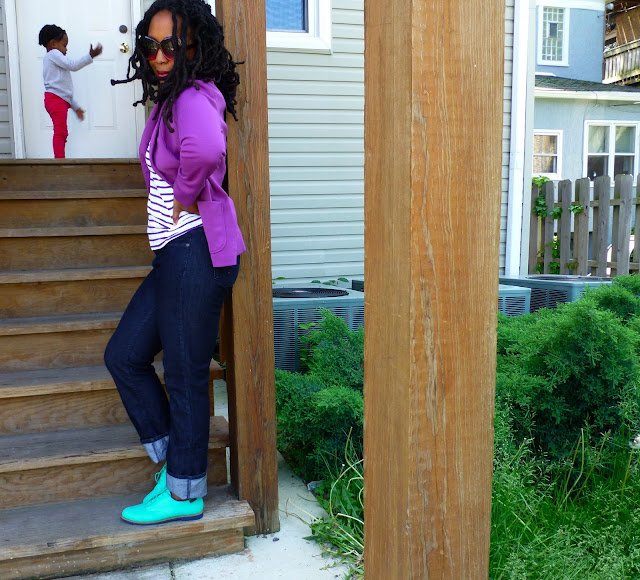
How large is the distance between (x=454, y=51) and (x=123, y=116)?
4.96 metres

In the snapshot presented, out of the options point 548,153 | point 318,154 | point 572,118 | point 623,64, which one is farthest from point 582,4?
point 318,154

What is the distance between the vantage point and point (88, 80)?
541 cm

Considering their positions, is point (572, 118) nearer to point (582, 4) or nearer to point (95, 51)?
point (582, 4)

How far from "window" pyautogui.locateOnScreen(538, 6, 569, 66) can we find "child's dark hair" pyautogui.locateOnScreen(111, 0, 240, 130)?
1584 centimetres

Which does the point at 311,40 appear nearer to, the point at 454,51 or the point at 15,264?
the point at 15,264

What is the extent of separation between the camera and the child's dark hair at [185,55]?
1.93 metres

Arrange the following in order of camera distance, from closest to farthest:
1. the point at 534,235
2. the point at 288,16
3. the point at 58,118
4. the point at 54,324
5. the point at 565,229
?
the point at 54,324 → the point at 58,118 → the point at 288,16 → the point at 565,229 → the point at 534,235

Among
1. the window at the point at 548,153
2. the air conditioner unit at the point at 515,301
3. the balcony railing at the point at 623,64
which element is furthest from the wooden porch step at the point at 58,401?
the balcony railing at the point at 623,64

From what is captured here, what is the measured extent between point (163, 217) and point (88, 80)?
3947mm

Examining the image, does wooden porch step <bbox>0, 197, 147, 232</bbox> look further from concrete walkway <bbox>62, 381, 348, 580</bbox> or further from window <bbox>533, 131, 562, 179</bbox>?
window <bbox>533, 131, 562, 179</bbox>

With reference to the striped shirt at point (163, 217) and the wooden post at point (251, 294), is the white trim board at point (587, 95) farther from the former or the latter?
the striped shirt at point (163, 217)

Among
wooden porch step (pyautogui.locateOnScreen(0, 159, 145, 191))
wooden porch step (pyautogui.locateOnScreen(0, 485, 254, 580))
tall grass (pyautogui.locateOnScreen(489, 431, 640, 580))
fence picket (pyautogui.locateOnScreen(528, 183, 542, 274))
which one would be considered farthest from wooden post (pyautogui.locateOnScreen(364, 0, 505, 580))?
fence picket (pyautogui.locateOnScreen(528, 183, 542, 274))

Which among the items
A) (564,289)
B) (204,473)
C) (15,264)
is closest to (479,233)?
(204,473)

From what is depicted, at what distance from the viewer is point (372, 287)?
1.12 m
